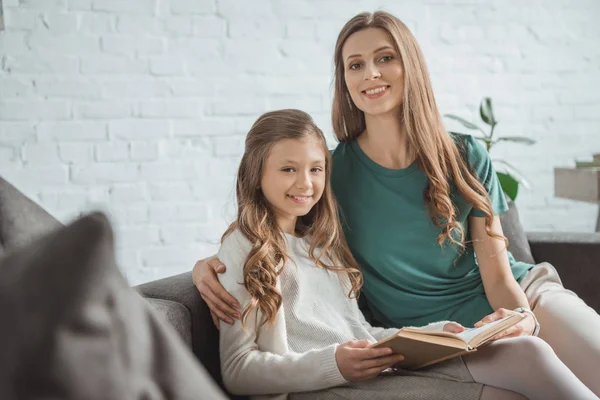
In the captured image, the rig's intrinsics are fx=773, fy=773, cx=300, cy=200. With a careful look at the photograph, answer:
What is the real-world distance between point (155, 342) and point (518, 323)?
1.20m

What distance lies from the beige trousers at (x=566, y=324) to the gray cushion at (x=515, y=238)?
0.65ft

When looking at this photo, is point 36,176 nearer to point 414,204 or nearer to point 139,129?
point 139,129

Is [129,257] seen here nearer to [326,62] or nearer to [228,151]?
[228,151]

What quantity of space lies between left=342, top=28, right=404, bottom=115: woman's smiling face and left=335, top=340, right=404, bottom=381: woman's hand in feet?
2.07

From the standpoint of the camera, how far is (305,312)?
1632 millimetres

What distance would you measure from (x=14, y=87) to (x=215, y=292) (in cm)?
168

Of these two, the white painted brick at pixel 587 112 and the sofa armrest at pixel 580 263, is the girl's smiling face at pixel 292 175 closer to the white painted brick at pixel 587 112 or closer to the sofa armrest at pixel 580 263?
the sofa armrest at pixel 580 263

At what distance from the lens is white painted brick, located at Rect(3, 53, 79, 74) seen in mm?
2883

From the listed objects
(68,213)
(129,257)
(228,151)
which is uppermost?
(228,151)

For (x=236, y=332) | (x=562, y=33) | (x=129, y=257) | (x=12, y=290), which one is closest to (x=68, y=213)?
(x=129, y=257)

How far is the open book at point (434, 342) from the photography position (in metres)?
1.31

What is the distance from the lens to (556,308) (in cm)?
177

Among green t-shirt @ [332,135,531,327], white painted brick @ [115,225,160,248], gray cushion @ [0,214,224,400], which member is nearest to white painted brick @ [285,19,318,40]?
white painted brick @ [115,225,160,248]

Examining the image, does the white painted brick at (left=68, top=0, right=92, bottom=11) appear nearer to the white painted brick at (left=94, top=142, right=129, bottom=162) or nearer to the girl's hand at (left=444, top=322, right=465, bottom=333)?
the white painted brick at (left=94, top=142, right=129, bottom=162)
